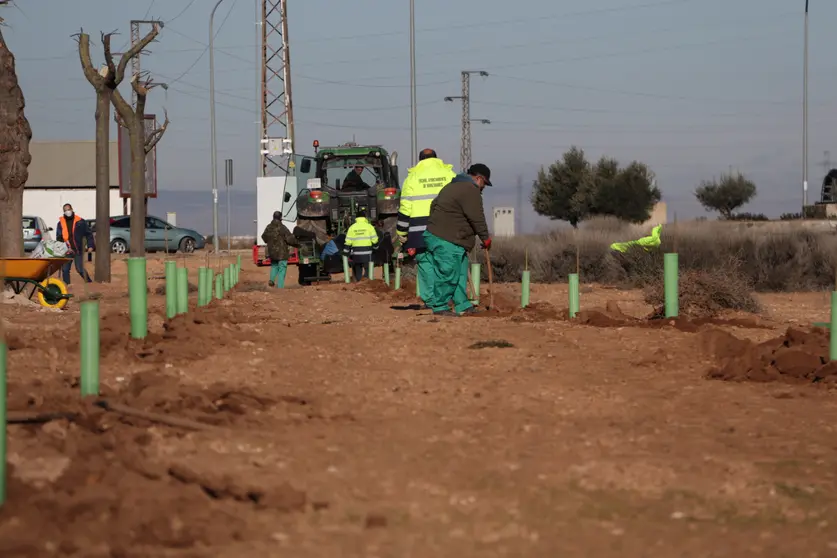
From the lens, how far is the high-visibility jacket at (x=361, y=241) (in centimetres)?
2609

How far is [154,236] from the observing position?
49.7m

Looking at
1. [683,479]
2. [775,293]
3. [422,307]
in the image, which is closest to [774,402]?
[683,479]

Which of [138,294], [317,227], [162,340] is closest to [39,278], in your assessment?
[162,340]

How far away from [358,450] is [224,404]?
4.21 ft

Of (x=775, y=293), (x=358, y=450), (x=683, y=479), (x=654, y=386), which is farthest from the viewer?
(x=775, y=293)

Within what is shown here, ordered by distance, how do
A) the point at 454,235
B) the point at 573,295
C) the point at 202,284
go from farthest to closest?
1. the point at 202,284
2. the point at 454,235
3. the point at 573,295

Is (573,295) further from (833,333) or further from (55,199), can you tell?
(55,199)

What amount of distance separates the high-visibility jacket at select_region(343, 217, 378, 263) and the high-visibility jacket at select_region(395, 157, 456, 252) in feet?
34.1

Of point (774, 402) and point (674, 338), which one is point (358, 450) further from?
point (674, 338)

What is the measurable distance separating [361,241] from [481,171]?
11571 mm

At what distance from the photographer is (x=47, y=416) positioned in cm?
617

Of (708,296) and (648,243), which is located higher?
(648,243)

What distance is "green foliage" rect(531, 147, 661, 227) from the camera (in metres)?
77.1

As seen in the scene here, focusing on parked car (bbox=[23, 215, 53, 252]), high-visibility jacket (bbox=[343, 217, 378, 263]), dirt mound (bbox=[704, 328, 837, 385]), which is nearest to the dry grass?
high-visibility jacket (bbox=[343, 217, 378, 263])
